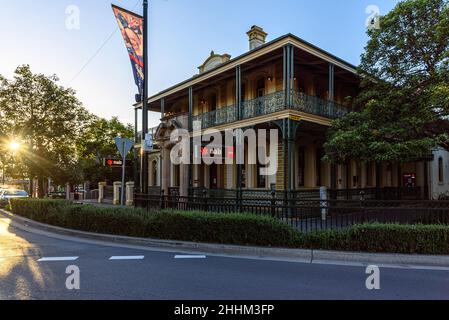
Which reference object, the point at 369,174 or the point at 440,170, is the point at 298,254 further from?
the point at 440,170

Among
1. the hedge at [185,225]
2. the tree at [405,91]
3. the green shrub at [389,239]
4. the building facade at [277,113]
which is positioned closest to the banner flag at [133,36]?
the hedge at [185,225]

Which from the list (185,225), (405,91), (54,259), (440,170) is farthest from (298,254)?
(440,170)

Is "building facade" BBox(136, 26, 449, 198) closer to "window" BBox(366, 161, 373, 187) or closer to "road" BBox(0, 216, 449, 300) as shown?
"window" BBox(366, 161, 373, 187)

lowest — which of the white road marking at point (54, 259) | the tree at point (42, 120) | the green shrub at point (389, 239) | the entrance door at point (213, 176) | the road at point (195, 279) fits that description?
the white road marking at point (54, 259)

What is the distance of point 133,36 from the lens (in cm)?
983

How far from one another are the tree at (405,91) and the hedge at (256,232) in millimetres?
3794

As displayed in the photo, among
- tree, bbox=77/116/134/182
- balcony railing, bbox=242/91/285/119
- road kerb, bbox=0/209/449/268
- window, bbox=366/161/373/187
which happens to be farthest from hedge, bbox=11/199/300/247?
tree, bbox=77/116/134/182

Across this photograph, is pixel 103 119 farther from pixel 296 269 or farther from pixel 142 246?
pixel 296 269

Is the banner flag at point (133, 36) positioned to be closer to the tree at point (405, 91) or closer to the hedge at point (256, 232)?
the hedge at point (256, 232)

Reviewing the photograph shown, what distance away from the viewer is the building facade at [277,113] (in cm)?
Result: 1320

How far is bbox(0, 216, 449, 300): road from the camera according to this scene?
4.45m

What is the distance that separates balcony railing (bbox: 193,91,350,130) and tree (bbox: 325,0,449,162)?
2668 mm

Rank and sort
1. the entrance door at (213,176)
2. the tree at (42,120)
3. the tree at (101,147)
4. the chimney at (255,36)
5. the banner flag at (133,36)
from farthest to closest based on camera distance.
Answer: the tree at (101,147) < the entrance door at (213,176) < the chimney at (255,36) < the tree at (42,120) < the banner flag at (133,36)

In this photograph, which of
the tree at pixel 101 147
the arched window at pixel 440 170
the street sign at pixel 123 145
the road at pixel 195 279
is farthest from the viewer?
the tree at pixel 101 147
